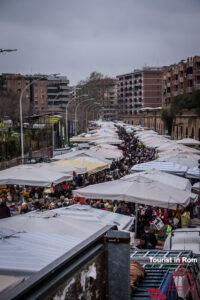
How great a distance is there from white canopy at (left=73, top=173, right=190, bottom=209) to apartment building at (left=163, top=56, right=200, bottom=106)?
74978mm

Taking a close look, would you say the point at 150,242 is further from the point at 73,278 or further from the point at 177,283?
the point at 73,278

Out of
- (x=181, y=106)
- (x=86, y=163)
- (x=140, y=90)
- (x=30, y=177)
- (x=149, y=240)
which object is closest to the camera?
(x=149, y=240)

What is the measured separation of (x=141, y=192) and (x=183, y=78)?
280 ft

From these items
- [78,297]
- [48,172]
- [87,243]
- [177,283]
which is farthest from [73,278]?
[48,172]

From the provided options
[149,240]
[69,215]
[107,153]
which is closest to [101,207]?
[149,240]

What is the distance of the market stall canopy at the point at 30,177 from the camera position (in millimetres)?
16734

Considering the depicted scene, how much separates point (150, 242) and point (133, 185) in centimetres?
211

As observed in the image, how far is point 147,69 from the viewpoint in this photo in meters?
179

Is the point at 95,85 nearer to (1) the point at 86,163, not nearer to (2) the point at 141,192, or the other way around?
(1) the point at 86,163

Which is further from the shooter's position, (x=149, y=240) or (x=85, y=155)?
(x=85, y=155)

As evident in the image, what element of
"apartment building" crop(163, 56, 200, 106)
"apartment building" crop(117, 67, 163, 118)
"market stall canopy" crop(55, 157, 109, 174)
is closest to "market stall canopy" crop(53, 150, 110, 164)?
"market stall canopy" crop(55, 157, 109, 174)

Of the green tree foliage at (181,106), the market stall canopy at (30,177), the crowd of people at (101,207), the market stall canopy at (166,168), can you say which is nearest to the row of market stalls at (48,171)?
the market stall canopy at (30,177)

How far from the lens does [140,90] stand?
18338 centimetres

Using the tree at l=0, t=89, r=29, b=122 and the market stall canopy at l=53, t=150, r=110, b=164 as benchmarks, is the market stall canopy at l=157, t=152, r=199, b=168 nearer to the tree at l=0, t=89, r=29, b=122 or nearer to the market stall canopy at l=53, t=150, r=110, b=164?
the market stall canopy at l=53, t=150, r=110, b=164
